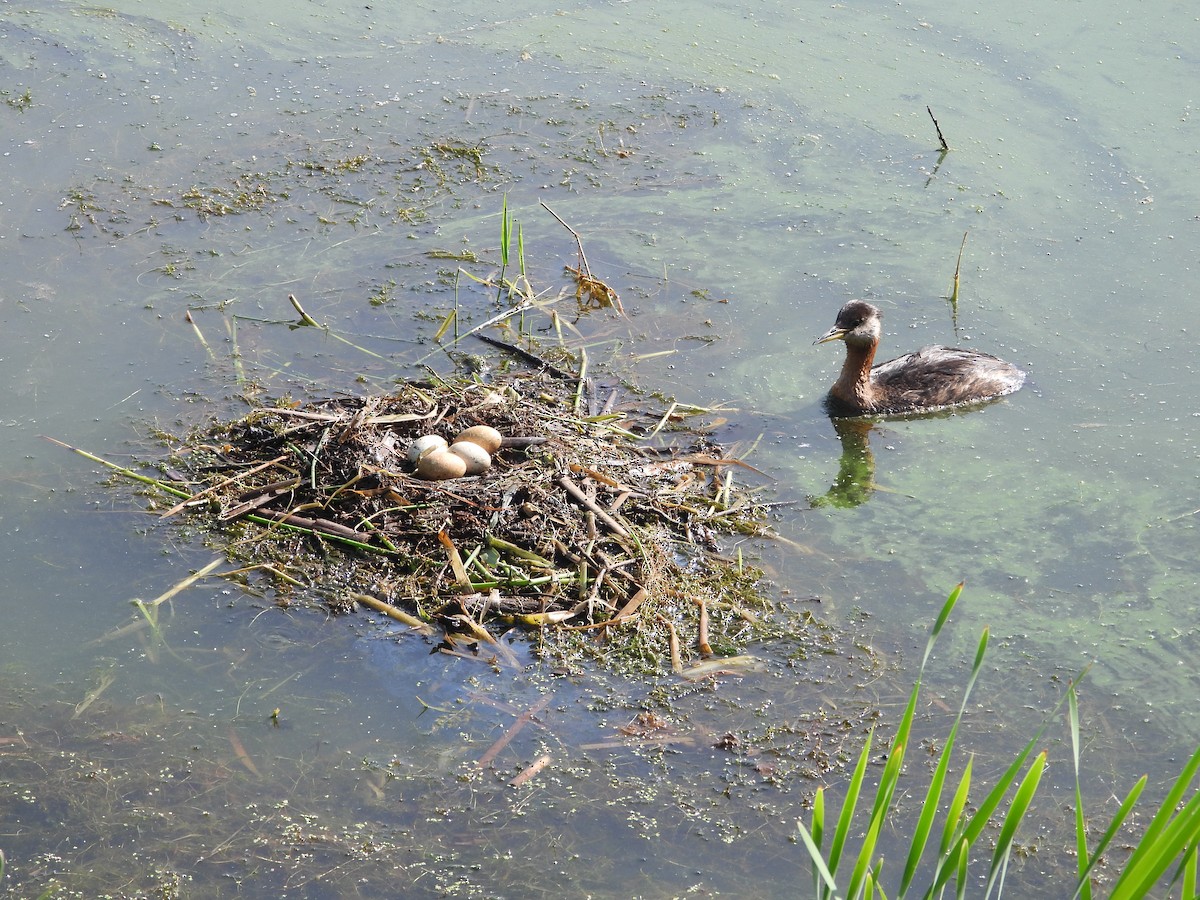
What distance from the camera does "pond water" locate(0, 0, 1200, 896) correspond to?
3.62m

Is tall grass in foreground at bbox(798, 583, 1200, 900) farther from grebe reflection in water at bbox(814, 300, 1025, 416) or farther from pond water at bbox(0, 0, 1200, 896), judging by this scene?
grebe reflection in water at bbox(814, 300, 1025, 416)

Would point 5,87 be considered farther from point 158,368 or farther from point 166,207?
point 158,368

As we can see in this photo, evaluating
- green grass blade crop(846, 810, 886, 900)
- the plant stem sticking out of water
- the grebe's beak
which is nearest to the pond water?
the plant stem sticking out of water

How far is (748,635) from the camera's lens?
4.31 m

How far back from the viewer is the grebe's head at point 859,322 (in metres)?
5.74

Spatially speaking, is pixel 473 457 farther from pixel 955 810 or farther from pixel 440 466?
pixel 955 810

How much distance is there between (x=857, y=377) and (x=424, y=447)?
2198 millimetres

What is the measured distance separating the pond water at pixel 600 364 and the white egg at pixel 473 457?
738 mm

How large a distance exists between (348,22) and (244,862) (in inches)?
263

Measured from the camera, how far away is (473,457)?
4.60 meters

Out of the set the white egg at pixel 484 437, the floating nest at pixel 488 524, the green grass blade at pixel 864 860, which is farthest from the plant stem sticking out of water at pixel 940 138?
the green grass blade at pixel 864 860

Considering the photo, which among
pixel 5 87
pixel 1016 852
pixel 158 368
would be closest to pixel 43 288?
pixel 158 368

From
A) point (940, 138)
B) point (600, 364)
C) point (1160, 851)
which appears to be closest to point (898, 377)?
point (600, 364)

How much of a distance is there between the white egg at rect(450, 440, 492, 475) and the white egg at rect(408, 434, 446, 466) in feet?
0.18
